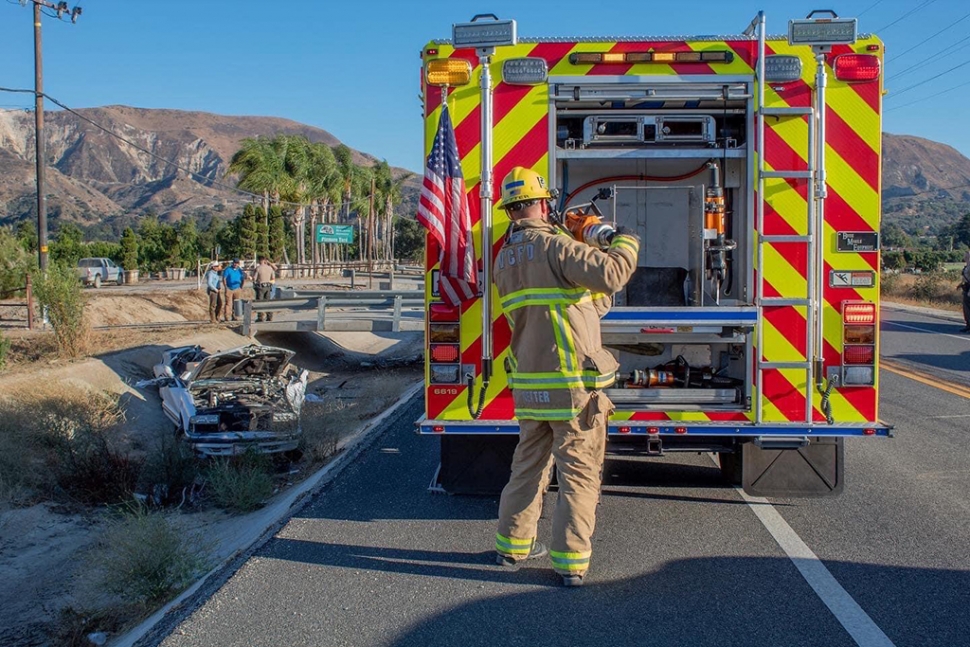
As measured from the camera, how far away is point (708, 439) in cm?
624

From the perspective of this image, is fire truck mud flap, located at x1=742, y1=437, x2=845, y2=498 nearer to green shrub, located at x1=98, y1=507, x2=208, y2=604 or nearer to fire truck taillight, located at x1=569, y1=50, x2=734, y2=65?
fire truck taillight, located at x1=569, y1=50, x2=734, y2=65

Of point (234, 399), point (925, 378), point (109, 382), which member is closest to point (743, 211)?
point (234, 399)

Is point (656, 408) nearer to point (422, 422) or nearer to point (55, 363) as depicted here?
point (422, 422)

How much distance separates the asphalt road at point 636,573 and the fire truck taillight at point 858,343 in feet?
3.24

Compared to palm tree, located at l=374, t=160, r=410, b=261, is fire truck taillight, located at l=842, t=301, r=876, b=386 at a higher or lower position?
lower

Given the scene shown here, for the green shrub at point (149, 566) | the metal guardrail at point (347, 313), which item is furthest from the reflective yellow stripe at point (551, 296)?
the metal guardrail at point (347, 313)

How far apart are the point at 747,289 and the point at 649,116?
1.33m

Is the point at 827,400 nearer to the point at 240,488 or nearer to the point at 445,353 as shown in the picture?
the point at 445,353

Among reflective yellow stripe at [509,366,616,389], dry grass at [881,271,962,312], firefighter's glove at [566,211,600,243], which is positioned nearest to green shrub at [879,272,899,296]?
dry grass at [881,271,962,312]

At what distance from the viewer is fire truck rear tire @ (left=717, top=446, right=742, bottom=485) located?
21.6 ft

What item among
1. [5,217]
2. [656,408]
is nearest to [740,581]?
[656,408]

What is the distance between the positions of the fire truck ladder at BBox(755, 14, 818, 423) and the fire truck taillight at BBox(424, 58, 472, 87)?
1795 millimetres

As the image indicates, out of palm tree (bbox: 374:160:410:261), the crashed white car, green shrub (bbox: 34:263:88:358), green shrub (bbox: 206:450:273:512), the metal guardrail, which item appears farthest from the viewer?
palm tree (bbox: 374:160:410:261)

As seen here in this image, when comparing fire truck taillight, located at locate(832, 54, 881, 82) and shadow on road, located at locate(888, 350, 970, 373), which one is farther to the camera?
shadow on road, located at locate(888, 350, 970, 373)
